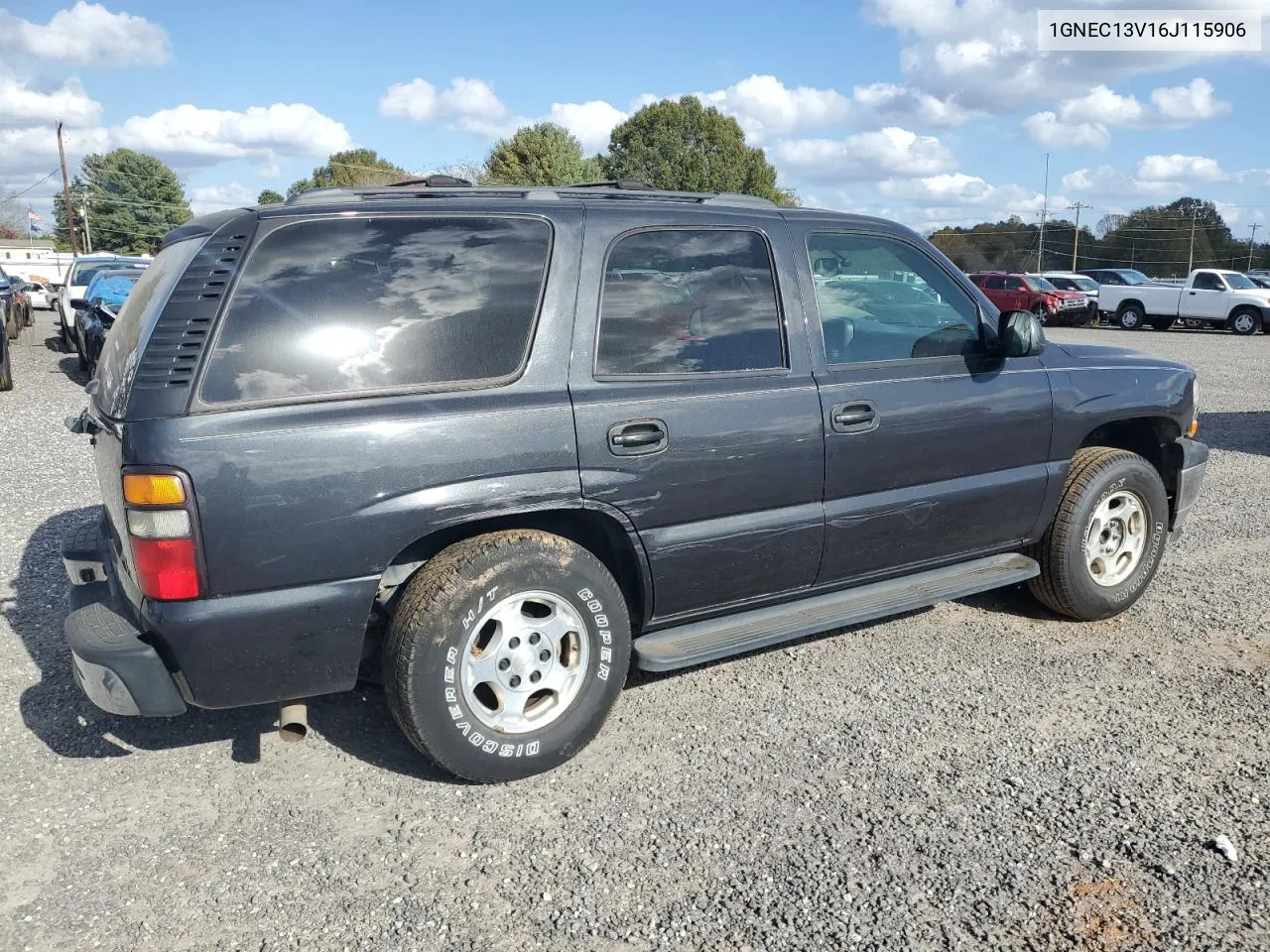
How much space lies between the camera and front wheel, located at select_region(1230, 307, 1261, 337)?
2557 cm

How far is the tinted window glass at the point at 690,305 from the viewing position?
355 cm

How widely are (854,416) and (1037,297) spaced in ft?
87.7

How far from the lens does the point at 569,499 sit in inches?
131

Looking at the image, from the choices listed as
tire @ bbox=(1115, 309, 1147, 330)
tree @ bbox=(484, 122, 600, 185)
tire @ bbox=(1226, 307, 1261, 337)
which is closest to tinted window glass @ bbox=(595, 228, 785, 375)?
tire @ bbox=(1226, 307, 1261, 337)

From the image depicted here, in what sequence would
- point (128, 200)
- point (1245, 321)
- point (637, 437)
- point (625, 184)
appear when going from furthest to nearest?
point (128, 200)
point (1245, 321)
point (625, 184)
point (637, 437)

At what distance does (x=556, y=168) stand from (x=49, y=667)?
38.1 m

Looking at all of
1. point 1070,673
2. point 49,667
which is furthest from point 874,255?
point 49,667

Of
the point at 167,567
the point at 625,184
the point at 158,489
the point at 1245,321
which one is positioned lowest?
the point at 167,567

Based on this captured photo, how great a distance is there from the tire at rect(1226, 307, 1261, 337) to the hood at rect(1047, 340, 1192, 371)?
24.4 meters

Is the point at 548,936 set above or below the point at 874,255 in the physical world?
below

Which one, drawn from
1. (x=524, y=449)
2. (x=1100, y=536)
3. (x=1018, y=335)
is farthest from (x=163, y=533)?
(x=1100, y=536)

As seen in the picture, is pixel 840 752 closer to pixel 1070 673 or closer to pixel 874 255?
pixel 1070 673

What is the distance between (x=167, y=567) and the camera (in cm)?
287

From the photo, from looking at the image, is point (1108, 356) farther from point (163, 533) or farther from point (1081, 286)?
point (1081, 286)
